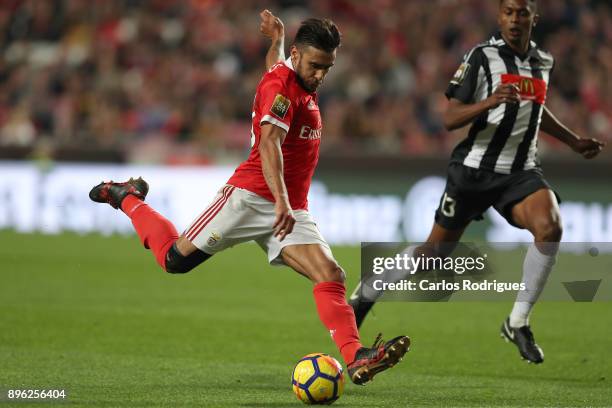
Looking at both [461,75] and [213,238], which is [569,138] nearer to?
[461,75]

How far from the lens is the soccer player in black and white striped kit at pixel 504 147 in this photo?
7.08 m

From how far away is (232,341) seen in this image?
8320 mm

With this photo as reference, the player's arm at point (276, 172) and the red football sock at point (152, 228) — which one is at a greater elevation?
the player's arm at point (276, 172)

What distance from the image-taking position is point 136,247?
15.4 m

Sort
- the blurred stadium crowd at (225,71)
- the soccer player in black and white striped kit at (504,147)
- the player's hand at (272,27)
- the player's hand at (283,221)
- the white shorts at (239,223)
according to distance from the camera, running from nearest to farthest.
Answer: the player's hand at (283,221) → the white shorts at (239,223) → the soccer player in black and white striped kit at (504,147) → the player's hand at (272,27) → the blurred stadium crowd at (225,71)

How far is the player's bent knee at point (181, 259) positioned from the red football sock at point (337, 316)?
84 cm

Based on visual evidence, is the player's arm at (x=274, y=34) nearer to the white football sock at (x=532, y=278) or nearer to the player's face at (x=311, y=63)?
the player's face at (x=311, y=63)

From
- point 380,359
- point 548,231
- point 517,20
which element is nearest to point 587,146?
point 548,231

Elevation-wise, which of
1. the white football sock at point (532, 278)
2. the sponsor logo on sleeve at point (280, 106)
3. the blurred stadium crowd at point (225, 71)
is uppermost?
the sponsor logo on sleeve at point (280, 106)

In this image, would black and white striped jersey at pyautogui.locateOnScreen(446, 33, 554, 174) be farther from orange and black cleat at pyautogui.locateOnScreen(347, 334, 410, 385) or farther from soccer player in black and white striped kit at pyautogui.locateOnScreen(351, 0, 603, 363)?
orange and black cleat at pyautogui.locateOnScreen(347, 334, 410, 385)

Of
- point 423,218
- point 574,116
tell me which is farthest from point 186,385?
point 574,116

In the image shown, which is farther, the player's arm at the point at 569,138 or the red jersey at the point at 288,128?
the player's arm at the point at 569,138

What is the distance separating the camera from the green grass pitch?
246 inches

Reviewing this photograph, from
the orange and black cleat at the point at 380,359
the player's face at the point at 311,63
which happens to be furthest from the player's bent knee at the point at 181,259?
the orange and black cleat at the point at 380,359
